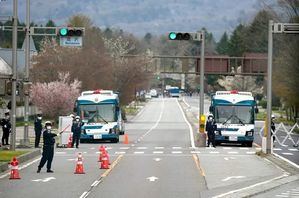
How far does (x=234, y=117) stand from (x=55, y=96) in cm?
3265

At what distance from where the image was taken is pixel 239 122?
45.6m

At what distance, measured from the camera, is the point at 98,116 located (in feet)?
159

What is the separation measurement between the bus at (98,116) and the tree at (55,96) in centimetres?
2618

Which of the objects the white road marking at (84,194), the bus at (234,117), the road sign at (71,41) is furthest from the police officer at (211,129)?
the white road marking at (84,194)

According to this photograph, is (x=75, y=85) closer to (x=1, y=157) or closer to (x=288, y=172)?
(x=1, y=157)

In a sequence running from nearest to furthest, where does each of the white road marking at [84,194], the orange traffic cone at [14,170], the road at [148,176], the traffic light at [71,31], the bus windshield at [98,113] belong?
the white road marking at [84,194], the road at [148,176], the orange traffic cone at [14,170], the traffic light at [71,31], the bus windshield at [98,113]

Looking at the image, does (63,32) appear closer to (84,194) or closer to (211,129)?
(211,129)

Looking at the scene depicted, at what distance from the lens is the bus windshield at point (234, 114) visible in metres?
45.8

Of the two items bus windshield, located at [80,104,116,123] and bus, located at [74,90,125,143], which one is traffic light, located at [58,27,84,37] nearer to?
bus, located at [74,90,125,143]

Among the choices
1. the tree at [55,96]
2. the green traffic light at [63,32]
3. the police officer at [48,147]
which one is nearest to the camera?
the police officer at [48,147]

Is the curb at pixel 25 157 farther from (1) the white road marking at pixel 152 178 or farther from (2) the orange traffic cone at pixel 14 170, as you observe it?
(1) the white road marking at pixel 152 178

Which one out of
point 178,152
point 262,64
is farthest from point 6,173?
point 262,64

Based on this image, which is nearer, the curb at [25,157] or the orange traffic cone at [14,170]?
the orange traffic cone at [14,170]

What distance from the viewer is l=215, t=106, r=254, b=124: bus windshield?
45.8 metres
